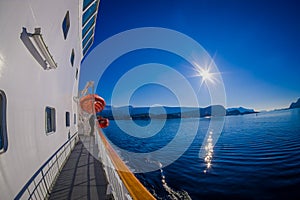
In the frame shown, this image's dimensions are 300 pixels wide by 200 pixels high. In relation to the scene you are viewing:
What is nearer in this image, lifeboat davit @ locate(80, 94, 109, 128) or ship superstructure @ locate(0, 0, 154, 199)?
ship superstructure @ locate(0, 0, 154, 199)

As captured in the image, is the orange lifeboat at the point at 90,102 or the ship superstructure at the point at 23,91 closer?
the ship superstructure at the point at 23,91

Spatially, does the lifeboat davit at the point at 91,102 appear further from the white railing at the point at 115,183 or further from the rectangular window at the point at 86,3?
the white railing at the point at 115,183

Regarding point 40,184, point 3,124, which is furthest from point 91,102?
point 3,124

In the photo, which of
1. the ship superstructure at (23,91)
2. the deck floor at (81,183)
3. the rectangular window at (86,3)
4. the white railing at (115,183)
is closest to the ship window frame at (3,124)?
the ship superstructure at (23,91)

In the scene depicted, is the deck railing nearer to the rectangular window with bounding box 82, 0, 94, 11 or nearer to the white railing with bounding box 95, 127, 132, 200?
the white railing with bounding box 95, 127, 132, 200

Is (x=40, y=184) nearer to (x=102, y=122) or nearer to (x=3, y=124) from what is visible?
(x=3, y=124)

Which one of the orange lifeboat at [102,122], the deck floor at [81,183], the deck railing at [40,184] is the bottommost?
the deck floor at [81,183]

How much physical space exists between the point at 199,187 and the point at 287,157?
5.77 metres

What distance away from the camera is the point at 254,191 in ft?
15.5

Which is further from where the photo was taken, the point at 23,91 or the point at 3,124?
the point at 23,91

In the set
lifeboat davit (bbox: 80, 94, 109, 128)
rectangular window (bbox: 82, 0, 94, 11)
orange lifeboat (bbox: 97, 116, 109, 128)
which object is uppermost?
rectangular window (bbox: 82, 0, 94, 11)

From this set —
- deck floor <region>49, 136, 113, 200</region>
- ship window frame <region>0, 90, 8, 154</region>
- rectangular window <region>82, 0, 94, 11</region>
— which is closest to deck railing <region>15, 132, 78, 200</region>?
deck floor <region>49, 136, 113, 200</region>

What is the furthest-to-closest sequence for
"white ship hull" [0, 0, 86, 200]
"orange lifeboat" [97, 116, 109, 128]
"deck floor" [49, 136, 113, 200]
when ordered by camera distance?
"orange lifeboat" [97, 116, 109, 128] → "deck floor" [49, 136, 113, 200] → "white ship hull" [0, 0, 86, 200]

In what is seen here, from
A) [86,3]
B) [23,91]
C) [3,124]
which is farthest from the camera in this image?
[86,3]
